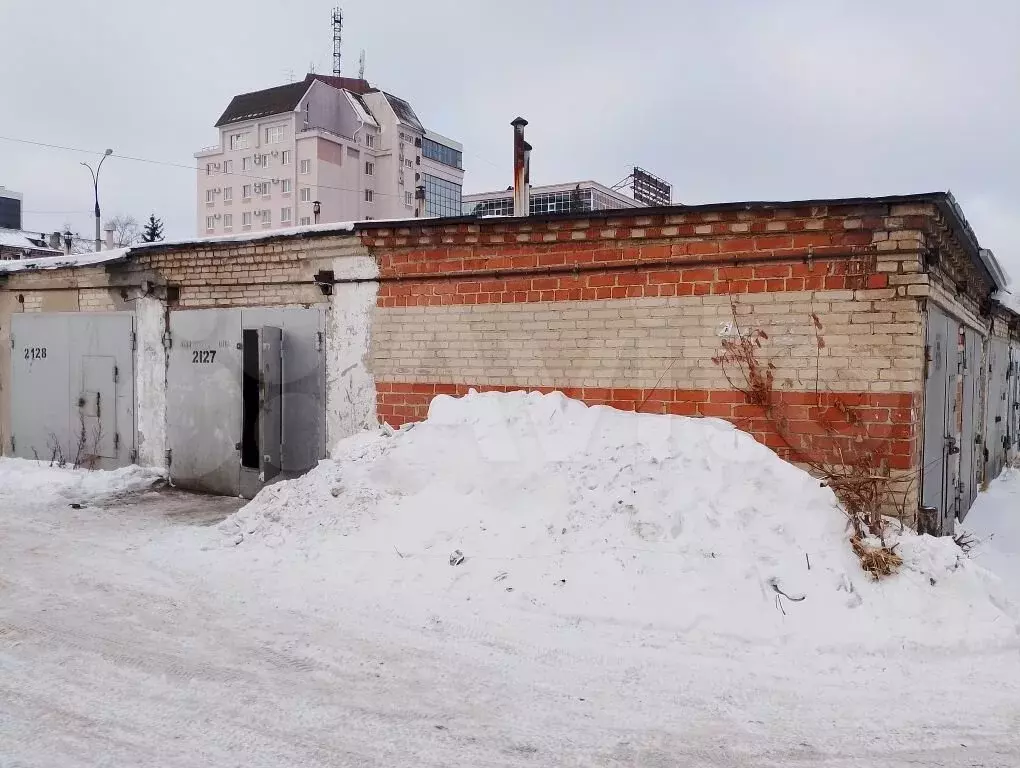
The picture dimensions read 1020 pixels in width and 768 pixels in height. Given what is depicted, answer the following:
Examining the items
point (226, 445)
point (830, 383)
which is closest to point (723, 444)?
point (830, 383)

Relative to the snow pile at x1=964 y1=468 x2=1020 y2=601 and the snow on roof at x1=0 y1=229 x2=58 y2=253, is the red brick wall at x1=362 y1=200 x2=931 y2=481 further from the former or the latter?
the snow on roof at x1=0 y1=229 x2=58 y2=253

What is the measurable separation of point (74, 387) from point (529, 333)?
7.00 meters

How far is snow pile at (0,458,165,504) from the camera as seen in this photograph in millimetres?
8812

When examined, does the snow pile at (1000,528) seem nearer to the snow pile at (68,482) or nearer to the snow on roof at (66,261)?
the snow pile at (68,482)

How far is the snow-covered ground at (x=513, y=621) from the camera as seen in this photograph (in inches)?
136

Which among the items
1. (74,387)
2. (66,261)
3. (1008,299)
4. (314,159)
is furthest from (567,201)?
(74,387)

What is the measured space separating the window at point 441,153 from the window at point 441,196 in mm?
1515

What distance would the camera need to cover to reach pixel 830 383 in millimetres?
6148

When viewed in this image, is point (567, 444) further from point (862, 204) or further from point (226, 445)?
point (226, 445)

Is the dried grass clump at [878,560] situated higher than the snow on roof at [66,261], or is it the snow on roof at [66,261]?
the snow on roof at [66,261]

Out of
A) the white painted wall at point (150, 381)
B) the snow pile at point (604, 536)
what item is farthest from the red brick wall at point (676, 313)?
the white painted wall at point (150, 381)

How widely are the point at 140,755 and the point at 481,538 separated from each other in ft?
9.72

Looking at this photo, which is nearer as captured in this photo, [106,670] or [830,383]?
[106,670]

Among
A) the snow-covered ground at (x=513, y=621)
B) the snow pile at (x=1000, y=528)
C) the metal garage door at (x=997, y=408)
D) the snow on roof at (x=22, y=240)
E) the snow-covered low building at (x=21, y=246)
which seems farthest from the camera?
the snow on roof at (x=22, y=240)
